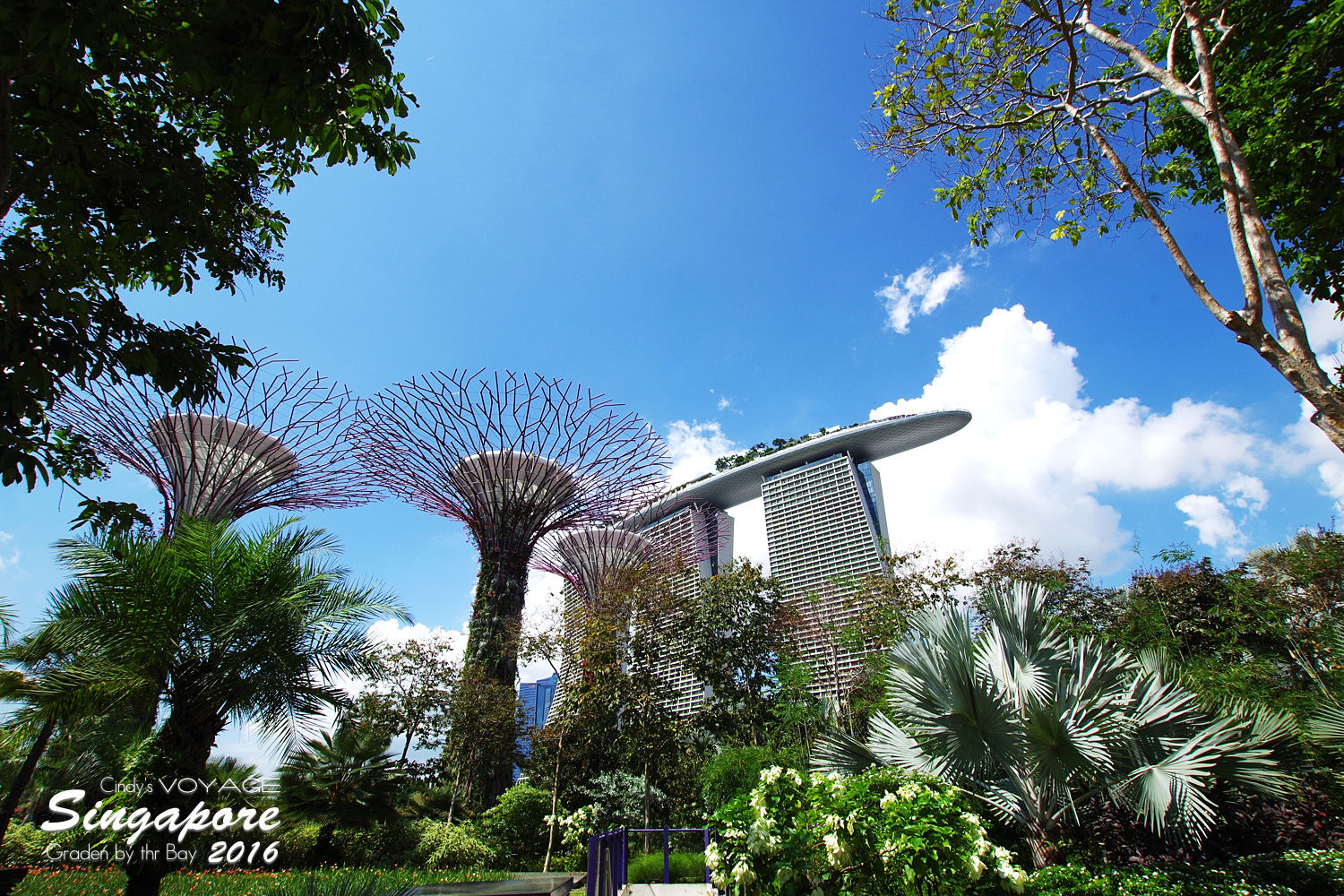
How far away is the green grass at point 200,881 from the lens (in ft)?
21.8

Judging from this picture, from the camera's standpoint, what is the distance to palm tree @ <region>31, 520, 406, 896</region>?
5.53m

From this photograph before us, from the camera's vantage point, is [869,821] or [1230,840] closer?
[869,821]

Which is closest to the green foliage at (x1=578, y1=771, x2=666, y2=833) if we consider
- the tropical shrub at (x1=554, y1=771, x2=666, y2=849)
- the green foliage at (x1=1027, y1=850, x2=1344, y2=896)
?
the tropical shrub at (x1=554, y1=771, x2=666, y2=849)

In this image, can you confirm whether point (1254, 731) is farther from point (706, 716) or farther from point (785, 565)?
point (785, 565)

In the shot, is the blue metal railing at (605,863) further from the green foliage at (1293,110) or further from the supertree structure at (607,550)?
the supertree structure at (607,550)

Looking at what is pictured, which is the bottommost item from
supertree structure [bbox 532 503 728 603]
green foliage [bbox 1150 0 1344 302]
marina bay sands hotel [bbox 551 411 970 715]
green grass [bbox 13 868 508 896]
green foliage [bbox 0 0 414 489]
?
Result: green grass [bbox 13 868 508 896]

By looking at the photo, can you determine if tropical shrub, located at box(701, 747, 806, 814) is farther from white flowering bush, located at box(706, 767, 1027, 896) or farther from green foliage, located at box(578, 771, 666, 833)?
white flowering bush, located at box(706, 767, 1027, 896)

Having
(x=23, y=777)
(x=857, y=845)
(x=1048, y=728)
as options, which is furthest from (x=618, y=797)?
(x=1048, y=728)

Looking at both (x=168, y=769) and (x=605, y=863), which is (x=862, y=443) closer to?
(x=605, y=863)

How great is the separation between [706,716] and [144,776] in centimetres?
1155

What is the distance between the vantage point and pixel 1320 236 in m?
6.46

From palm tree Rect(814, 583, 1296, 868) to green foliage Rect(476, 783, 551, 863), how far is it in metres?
8.13

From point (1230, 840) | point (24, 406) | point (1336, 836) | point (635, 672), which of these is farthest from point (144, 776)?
point (1336, 836)

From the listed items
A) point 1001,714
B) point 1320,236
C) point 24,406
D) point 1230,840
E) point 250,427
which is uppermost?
point 250,427
